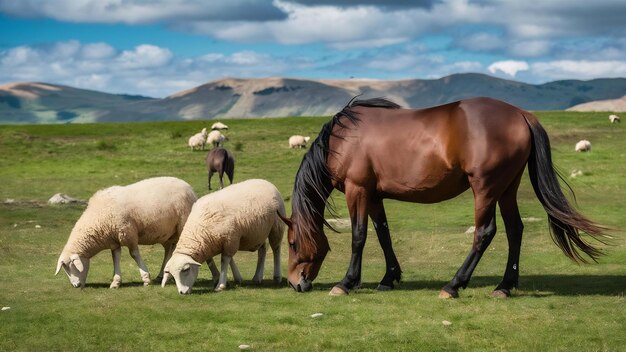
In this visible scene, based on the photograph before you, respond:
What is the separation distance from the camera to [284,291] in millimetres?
13578

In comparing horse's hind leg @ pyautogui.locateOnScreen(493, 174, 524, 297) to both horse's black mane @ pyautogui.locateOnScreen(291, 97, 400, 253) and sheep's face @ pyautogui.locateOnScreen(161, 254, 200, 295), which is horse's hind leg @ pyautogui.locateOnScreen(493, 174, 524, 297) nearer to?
horse's black mane @ pyautogui.locateOnScreen(291, 97, 400, 253)

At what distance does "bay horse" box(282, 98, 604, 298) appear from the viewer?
39.0 ft

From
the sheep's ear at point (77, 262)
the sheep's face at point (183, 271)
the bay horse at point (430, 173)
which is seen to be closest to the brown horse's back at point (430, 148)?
the bay horse at point (430, 173)

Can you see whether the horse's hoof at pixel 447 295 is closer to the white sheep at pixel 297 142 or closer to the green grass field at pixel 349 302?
the green grass field at pixel 349 302

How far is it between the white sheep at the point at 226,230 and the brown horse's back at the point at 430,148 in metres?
1.90

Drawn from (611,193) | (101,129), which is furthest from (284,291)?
(101,129)

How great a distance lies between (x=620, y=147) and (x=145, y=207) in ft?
137

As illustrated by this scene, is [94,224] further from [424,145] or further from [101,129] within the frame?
[101,129]

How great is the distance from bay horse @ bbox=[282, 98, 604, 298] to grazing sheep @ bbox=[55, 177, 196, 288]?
9.53 ft

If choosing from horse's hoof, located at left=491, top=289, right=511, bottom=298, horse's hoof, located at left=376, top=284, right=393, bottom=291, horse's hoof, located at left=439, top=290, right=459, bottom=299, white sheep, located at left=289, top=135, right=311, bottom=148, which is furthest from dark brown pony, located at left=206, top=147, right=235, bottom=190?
horse's hoof, located at left=491, top=289, right=511, bottom=298

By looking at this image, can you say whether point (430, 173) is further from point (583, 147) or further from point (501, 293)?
point (583, 147)

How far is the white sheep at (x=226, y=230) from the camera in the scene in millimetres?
13336

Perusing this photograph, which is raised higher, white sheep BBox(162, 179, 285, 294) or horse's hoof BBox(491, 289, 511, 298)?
white sheep BBox(162, 179, 285, 294)

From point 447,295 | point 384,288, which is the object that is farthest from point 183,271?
point 447,295
